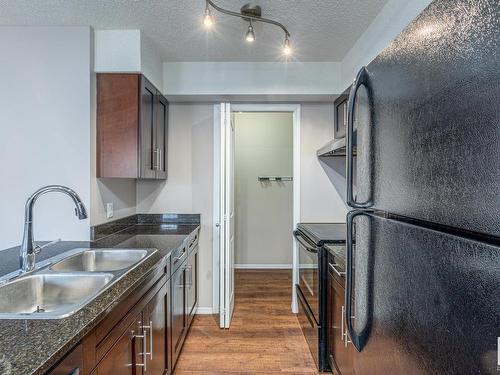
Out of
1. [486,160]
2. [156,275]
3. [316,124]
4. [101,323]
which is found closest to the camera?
[486,160]

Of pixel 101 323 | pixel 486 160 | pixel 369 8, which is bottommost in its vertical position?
pixel 101 323

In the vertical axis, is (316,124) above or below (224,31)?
below

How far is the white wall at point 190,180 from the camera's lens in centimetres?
322

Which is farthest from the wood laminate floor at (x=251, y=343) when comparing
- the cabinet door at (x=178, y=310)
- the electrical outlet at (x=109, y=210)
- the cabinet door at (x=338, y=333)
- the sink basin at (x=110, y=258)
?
the electrical outlet at (x=109, y=210)

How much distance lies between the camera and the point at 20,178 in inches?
87.0

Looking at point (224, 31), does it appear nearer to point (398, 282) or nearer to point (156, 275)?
point (156, 275)

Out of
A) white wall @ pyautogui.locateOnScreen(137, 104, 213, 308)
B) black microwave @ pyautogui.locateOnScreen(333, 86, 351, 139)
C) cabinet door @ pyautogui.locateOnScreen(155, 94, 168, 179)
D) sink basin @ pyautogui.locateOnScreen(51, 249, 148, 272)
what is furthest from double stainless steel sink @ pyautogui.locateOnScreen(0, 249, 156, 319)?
black microwave @ pyautogui.locateOnScreen(333, 86, 351, 139)

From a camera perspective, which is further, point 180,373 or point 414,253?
point 180,373

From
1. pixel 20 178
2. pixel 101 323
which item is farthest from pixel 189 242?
pixel 101 323

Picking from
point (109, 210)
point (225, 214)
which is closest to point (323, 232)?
point (225, 214)

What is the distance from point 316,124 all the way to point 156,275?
217 cm

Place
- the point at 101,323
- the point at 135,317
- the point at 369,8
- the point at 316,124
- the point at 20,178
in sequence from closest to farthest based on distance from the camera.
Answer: the point at 101,323 → the point at 135,317 → the point at 369,8 → the point at 20,178 → the point at 316,124

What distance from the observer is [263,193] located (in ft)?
15.8

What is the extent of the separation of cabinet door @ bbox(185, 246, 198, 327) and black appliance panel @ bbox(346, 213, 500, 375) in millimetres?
1877
